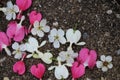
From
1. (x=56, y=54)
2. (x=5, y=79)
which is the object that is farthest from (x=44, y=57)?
(x=5, y=79)

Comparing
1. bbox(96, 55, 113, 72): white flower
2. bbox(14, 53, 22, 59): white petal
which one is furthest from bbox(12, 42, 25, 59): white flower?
bbox(96, 55, 113, 72): white flower

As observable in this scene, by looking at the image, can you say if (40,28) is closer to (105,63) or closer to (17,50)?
(17,50)

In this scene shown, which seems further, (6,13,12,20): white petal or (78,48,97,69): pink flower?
(6,13,12,20): white petal

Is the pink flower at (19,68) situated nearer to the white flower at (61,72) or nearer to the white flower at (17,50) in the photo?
the white flower at (17,50)

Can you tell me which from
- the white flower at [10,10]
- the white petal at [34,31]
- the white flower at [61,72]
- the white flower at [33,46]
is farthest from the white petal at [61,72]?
the white flower at [10,10]

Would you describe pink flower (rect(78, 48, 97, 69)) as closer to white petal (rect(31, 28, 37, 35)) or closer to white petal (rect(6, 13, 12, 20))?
white petal (rect(31, 28, 37, 35))

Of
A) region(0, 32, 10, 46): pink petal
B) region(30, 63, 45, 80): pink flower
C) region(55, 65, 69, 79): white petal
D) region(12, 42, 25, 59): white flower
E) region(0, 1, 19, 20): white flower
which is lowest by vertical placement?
region(55, 65, 69, 79): white petal
